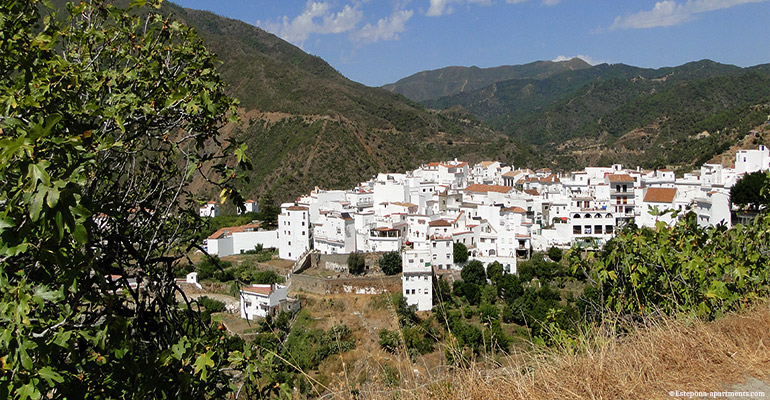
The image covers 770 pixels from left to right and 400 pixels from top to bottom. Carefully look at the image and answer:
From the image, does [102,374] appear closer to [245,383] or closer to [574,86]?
[245,383]

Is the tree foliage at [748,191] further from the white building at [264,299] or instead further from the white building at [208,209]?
the white building at [208,209]

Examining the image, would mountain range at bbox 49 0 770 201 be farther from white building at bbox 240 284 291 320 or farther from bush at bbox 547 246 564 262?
bush at bbox 547 246 564 262

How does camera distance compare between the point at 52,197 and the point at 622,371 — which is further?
the point at 622,371

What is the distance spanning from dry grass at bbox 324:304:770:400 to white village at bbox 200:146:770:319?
60.3 feet

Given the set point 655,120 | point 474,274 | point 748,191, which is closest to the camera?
point 748,191

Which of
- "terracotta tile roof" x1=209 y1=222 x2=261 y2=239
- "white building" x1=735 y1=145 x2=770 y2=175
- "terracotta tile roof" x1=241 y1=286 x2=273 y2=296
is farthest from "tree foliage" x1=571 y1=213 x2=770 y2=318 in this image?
"terracotta tile roof" x1=209 y1=222 x2=261 y2=239

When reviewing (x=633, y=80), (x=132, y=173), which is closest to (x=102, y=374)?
(x=132, y=173)

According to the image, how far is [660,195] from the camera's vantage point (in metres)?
25.5

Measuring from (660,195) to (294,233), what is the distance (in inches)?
718

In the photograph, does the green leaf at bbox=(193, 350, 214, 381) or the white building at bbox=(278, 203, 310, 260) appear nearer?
the green leaf at bbox=(193, 350, 214, 381)

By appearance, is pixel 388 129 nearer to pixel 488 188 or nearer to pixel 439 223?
pixel 488 188

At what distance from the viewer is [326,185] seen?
4444cm

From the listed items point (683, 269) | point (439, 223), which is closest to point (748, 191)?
point (439, 223)

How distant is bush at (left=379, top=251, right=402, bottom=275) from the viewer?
23.7m
